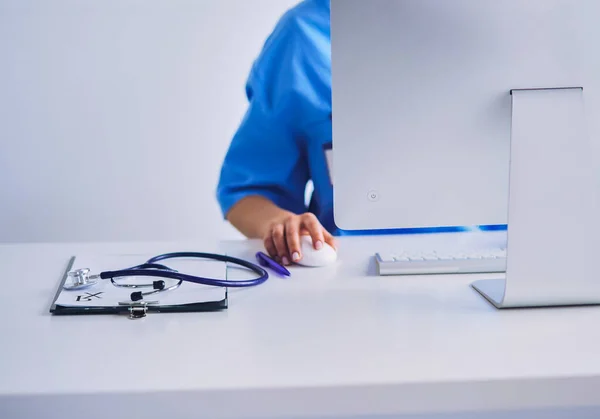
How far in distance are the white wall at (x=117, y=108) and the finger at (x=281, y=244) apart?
131 cm

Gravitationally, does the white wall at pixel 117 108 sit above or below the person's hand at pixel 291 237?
above

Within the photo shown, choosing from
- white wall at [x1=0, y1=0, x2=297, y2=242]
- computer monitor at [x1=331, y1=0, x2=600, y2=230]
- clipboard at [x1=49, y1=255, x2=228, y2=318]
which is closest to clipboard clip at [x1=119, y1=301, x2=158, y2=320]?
clipboard at [x1=49, y1=255, x2=228, y2=318]

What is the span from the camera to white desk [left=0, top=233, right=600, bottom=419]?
432mm

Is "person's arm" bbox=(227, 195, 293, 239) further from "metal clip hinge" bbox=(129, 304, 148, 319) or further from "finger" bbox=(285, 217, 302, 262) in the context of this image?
"metal clip hinge" bbox=(129, 304, 148, 319)

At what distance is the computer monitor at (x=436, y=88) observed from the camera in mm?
603

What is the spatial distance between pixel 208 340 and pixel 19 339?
0.17 meters

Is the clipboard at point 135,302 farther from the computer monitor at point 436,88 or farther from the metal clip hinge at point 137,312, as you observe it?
the computer monitor at point 436,88

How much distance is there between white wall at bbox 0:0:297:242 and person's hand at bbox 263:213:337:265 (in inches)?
51.0

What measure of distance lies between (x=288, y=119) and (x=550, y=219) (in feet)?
2.37

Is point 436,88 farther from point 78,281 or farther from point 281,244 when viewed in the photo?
point 78,281

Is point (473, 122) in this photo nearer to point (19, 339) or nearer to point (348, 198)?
point (348, 198)

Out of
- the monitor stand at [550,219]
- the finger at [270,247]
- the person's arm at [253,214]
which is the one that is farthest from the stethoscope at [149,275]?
the person's arm at [253,214]

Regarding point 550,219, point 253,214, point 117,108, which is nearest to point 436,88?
point 550,219

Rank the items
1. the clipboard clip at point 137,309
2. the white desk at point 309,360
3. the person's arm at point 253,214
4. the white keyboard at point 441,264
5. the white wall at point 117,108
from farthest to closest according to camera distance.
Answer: the white wall at point 117,108
the person's arm at point 253,214
the white keyboard at point 441,264
the clipboard clip at point 137,309
the white desk at point 309,360
